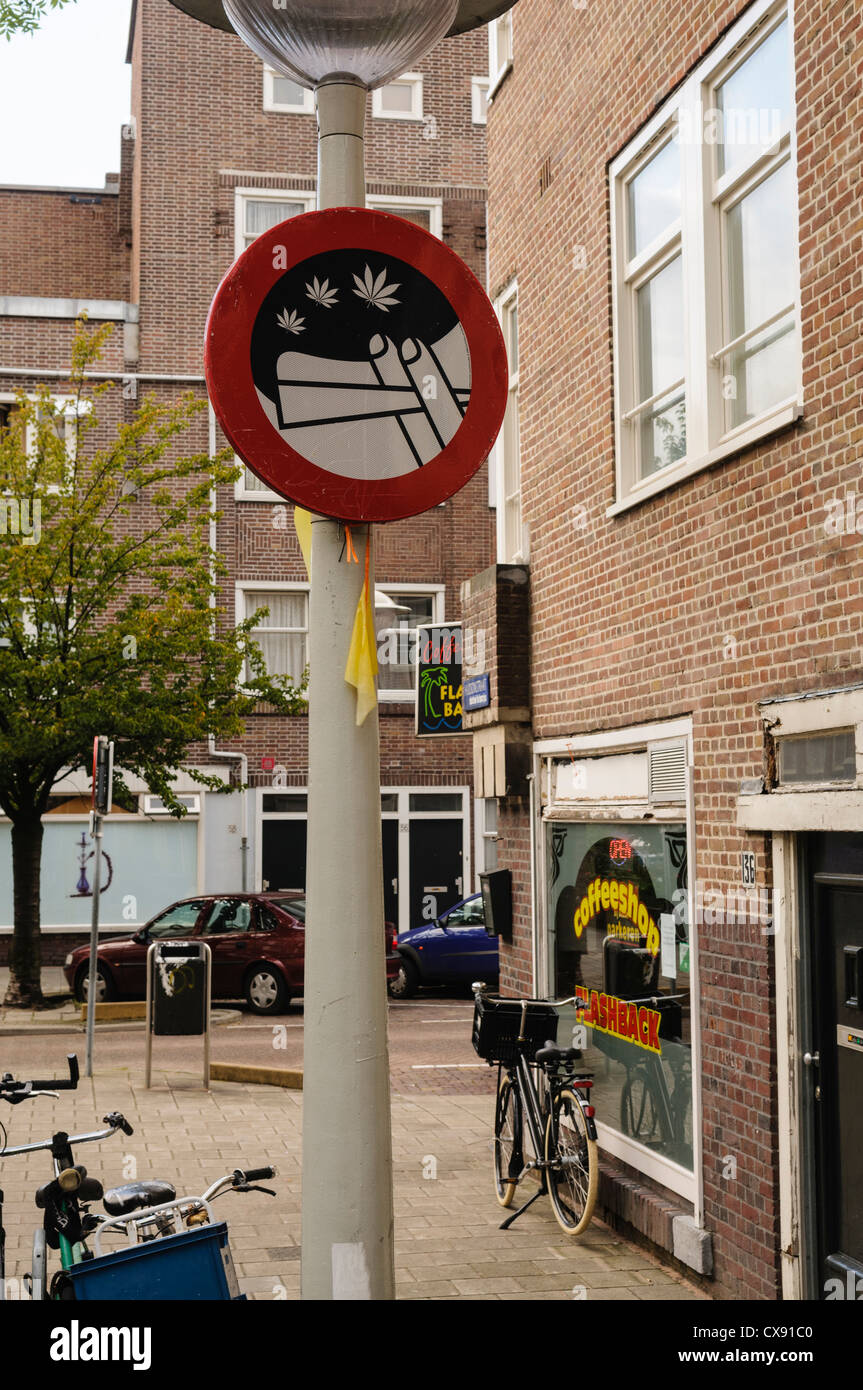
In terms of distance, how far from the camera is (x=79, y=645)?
18016 millimetres

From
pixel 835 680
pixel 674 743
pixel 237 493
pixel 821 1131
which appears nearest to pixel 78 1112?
pixel 674 743

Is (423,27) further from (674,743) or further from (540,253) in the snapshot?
(540,253)

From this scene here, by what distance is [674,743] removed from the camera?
22.9ft

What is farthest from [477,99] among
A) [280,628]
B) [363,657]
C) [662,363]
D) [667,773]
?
[363,657]

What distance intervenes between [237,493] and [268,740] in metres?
4.55

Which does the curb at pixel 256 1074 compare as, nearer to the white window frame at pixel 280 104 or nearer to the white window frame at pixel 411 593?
the white window frame at pixel 411 593

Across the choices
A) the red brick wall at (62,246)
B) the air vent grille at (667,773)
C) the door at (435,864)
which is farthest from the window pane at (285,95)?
the air vent grille at (667,773)

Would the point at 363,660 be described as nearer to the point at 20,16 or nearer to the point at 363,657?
the point at 363,657

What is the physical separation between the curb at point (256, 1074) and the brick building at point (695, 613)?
4.10 meters

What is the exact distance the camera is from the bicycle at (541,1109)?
7371 mm

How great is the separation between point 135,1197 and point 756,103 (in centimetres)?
516

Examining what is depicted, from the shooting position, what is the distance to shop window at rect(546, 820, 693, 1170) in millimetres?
6957

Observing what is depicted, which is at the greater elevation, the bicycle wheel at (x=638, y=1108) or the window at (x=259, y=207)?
the window at (x=259, y=207)

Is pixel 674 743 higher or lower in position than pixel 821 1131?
higher
